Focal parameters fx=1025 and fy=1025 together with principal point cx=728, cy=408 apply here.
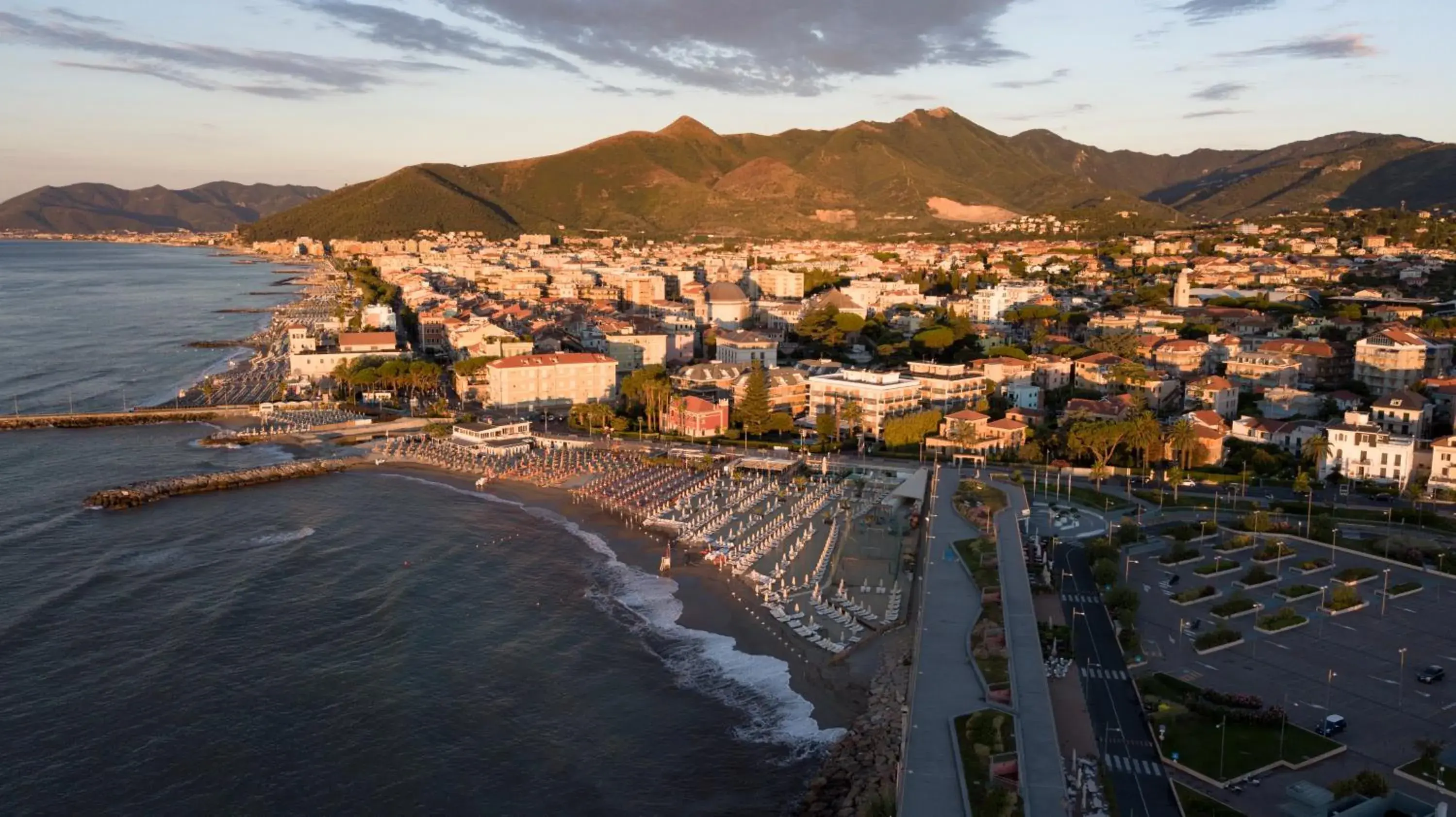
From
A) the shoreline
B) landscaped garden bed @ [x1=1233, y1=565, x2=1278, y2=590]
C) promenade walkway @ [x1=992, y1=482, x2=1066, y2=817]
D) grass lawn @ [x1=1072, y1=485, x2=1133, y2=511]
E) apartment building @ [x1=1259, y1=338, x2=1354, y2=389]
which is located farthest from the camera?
apartment building @ [x1=1259, y1=338, x2=1354, y2=389]

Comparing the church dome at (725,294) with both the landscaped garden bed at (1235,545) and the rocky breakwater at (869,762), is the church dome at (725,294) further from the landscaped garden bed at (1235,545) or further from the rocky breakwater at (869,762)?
the rocky breakwater at (869,762)

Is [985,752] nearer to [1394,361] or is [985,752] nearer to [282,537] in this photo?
[282,537]

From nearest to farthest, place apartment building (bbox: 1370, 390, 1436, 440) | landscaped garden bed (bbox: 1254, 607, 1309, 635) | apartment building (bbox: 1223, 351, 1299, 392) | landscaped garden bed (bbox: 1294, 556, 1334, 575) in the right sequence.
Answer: landscaped garden bed (bbox: 1254, 607, 1309, 635)
landscaped garden bed (bbox: 1294, 556, 1334, 575)
apartment building (bbox: 1370, 390, 1436, 440)
apartment building (bbox: 1223, 351, 1299, 392)

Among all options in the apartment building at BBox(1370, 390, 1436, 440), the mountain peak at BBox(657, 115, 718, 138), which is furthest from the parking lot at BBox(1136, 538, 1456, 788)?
the mountain peak at BBox(657, 115, 718, 138)

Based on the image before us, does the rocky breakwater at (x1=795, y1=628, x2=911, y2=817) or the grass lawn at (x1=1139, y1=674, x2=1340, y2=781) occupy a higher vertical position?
the grass lawn at (x1=1139, y1=674, x2=1340, y2=781)

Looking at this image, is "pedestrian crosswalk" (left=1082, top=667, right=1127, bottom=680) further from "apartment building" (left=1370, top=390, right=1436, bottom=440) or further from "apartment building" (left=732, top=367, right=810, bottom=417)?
"apartment building" (left=732, top=367, right=810, bottom=417)

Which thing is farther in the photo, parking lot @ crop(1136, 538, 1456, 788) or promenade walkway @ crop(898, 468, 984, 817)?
parking lot @ crop(1136, 538, 1456, 788)

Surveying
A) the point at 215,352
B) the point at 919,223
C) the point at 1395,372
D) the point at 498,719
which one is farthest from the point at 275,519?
the point at 919,223

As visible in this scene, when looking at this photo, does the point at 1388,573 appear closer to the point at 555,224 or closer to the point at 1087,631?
the point at 1087,631
